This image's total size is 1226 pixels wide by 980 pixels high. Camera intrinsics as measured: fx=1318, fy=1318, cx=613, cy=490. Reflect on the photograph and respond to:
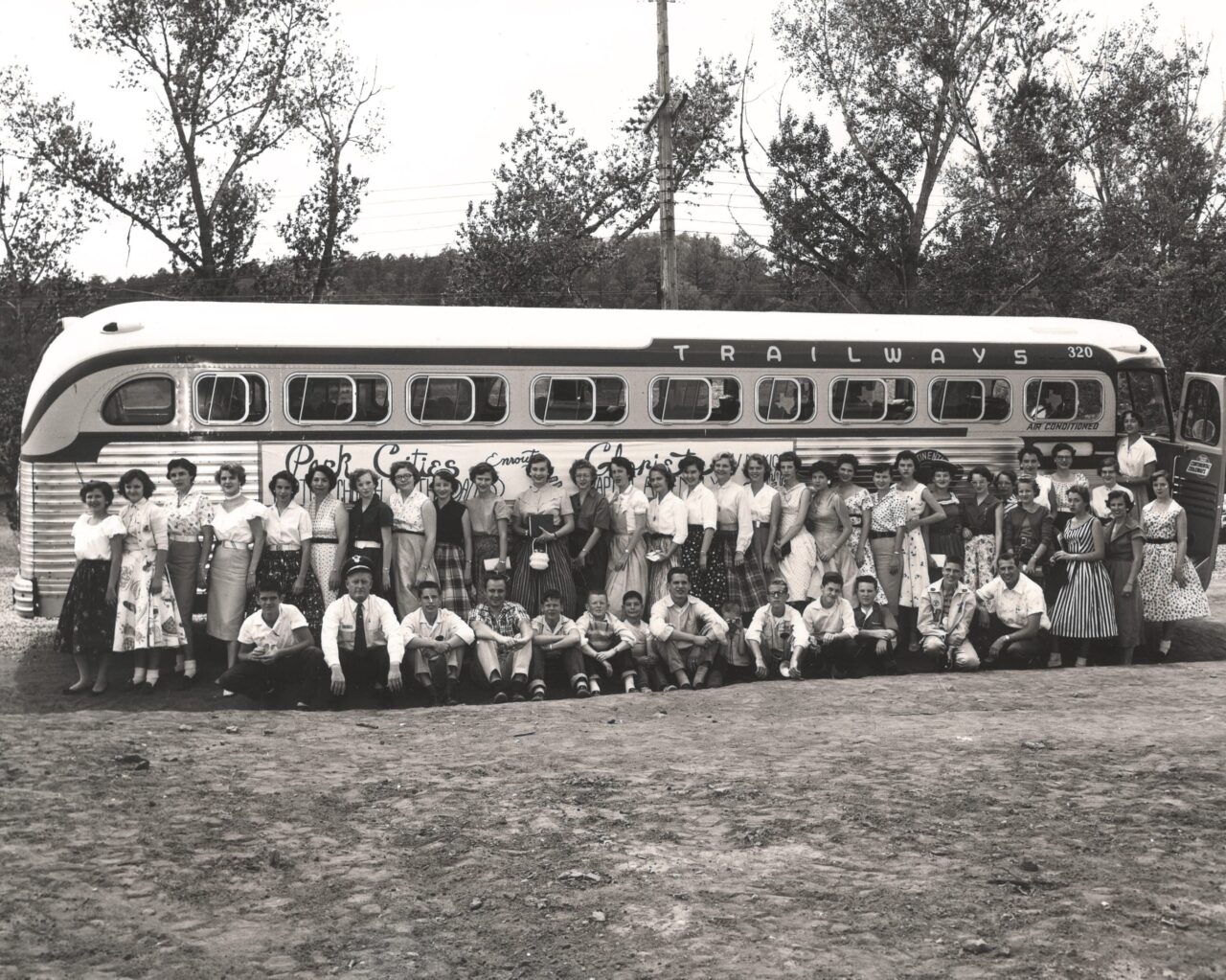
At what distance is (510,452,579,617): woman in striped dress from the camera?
1162cm

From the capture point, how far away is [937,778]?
25.5 ft

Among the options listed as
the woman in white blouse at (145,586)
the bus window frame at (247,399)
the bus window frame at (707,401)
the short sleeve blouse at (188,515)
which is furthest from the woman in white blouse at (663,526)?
the woman in white blouse at (145,586)

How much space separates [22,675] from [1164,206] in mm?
26254

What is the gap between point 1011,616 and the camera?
39.1 ft

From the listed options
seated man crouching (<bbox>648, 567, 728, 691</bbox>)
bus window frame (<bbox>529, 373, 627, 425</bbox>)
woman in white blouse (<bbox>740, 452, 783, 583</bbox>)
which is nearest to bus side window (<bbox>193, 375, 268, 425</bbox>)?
bus window frame (<bbox>529, 373, 627, 425</bbox>)

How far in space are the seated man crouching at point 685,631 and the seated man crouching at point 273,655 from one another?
2.89 m

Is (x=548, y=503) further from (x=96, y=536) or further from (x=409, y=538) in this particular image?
(x=96, y=536)

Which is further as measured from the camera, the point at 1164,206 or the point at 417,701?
the point at 1164,206

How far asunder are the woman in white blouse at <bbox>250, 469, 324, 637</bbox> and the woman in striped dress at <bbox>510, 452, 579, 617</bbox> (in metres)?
1.76

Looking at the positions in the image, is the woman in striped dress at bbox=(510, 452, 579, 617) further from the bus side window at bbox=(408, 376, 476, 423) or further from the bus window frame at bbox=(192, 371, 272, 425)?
the bus window frame at bbox=(192, 371, 272, 425)

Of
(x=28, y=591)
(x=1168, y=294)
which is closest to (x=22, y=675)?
(x=28, y=591)

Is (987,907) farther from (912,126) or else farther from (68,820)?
(912,126)

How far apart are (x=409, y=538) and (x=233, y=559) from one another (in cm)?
147

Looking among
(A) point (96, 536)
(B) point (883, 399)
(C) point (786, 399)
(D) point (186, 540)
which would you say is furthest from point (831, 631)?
(A) point (96, 536)
